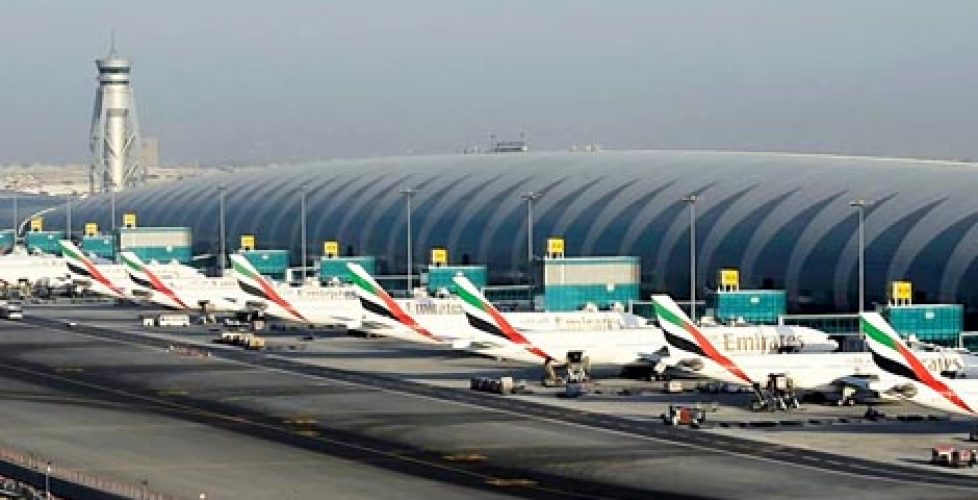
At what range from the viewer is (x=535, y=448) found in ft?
301

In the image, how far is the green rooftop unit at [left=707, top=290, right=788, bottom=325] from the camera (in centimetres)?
14450

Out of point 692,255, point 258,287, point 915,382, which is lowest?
point 915,382

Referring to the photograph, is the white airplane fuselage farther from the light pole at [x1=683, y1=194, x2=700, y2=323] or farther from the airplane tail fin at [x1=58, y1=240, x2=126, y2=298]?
the airplane tail fin at [x1=58, y1=240, x2=126, y2=298]

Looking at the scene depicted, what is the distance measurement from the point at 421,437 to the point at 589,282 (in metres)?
67.2

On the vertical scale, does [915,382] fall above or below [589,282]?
below

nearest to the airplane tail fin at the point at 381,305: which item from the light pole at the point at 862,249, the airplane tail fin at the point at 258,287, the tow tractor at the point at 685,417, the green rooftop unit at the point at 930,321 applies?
the airplane tail fin at the point at 258,287

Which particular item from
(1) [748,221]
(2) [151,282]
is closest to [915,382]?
(1) [748,221]

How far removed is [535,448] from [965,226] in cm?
5330

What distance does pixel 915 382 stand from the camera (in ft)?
300

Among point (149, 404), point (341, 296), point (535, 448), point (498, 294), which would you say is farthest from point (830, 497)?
point (498, 294)

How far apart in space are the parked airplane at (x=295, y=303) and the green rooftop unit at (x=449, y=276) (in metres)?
13.8

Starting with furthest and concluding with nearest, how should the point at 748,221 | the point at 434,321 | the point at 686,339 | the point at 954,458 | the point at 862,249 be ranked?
the point at 748,221
the point at 862,249
the point at 434,321
the point at 686,339
the point at 954,458

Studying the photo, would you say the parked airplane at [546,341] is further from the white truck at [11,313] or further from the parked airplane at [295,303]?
the white truck at [11,313]

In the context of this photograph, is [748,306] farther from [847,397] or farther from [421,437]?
[421,437]
